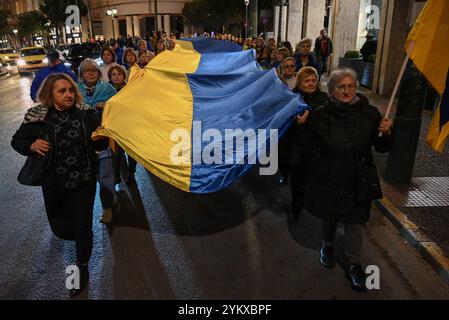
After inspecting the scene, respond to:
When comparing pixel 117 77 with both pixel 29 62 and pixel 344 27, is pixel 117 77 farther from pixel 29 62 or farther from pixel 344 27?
pixel 29 62

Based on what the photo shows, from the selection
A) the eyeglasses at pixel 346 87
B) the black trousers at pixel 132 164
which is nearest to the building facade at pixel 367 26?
the eyeglasses at pixel 346 87

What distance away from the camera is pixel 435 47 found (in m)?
3.56

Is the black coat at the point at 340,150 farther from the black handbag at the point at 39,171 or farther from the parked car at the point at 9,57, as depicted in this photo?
the parked car at the point at 9,57

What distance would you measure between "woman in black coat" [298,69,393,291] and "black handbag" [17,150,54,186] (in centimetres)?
232

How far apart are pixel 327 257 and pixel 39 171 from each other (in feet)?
9.13

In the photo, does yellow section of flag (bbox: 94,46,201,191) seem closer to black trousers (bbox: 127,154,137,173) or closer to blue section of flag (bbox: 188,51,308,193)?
blue section of flag (bbox: 188,51,308,193)

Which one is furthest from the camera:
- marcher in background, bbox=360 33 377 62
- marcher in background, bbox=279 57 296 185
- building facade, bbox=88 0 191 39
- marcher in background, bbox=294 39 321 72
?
building facade, bbox=88 0 191 39

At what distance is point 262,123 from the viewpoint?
4480mm

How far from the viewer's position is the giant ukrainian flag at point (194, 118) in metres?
4.23

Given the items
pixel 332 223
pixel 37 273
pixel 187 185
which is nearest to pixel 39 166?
pixel 37 273

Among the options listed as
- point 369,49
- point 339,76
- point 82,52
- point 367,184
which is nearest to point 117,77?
point 339,76

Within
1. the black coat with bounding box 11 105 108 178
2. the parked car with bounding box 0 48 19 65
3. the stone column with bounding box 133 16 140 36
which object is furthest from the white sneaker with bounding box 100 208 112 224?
the stone column with bounding box 133 16 140 36

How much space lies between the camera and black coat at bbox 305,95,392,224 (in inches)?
137
